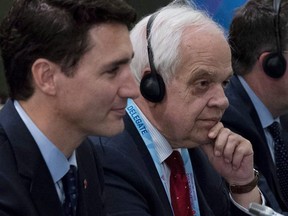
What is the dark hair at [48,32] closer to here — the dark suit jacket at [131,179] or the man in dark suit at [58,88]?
→ the man in dark suit at [58,88]

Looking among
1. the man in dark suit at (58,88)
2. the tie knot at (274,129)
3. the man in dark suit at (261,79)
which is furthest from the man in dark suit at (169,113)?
the tie knot at (274,129)

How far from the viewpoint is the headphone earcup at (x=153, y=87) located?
1.69 metres

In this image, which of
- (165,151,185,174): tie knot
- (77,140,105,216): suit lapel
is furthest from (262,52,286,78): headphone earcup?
(77,140,105,216): suit lapel

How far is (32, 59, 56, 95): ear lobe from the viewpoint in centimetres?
138

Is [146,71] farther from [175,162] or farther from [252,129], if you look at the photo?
[252,129]

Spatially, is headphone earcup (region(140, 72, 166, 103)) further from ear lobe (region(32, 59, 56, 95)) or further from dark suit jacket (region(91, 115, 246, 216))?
ear lobe (region(32, 59, 56, 95))

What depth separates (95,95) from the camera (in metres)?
1.40

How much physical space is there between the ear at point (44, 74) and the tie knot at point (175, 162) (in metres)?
0.48

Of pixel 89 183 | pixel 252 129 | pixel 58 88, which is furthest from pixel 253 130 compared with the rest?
pixel 58 88

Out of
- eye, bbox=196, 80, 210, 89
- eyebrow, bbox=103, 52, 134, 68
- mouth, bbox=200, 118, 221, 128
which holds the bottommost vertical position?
mouth, bbox=200, 118, 221, 128

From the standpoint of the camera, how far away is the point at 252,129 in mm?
2121

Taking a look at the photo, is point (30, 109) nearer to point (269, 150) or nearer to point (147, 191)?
point (147, 191)

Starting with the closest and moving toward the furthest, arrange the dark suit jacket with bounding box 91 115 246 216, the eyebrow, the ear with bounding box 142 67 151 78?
the eyebrow → the dark suit jacket with bounding box 91 115 246 216 → the ear with bounding box 142 67 151 78

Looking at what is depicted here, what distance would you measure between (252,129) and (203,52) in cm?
50
